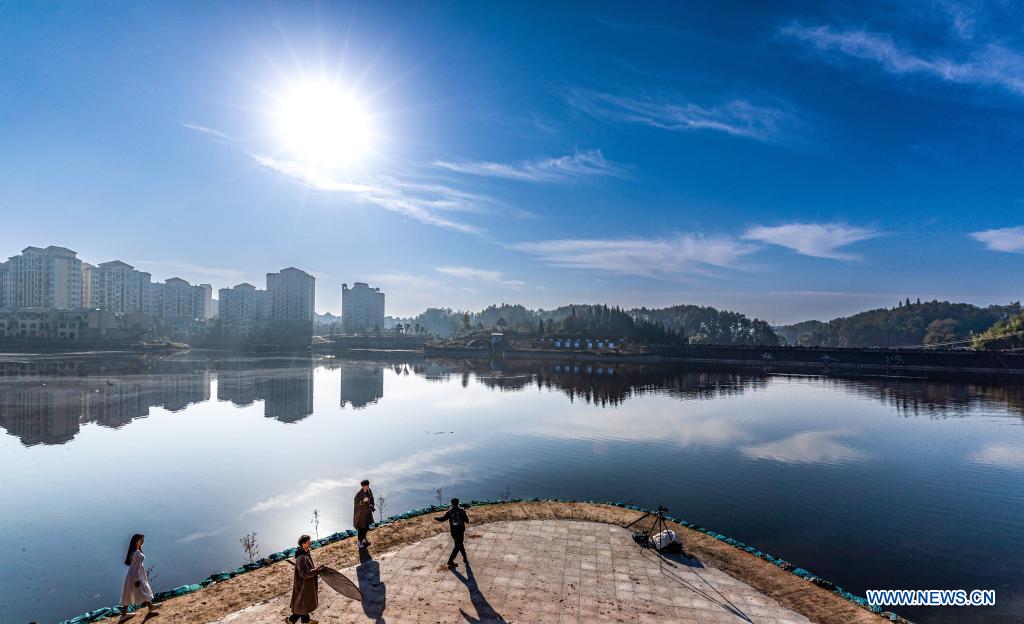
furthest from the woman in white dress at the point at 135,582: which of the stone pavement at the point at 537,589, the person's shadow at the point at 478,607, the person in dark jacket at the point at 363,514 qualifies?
the person's shadow at the point at 478,607

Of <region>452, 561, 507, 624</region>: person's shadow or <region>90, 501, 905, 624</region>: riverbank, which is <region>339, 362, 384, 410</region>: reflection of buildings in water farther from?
<region>452, 561, 507, 624</region>: person's shadow

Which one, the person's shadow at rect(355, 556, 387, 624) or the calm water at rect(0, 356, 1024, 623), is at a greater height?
the person's shadow at rect(355, 556, 387, 624)

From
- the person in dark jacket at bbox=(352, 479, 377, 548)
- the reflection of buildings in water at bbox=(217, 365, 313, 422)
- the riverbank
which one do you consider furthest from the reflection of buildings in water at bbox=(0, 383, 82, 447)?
the person in dark jacket at bbox=(352, 479, 377, 548)

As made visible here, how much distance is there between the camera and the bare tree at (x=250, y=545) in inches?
750

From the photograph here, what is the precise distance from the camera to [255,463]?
3312 cm

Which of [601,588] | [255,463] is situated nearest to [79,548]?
[255,463]

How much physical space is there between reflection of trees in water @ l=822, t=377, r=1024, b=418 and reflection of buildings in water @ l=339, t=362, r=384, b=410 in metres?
66.3

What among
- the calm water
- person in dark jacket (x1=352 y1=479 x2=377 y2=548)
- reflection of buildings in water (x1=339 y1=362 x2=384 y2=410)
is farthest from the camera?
reflection of buildings in water (x1=339 y1=362 x2=384 y2=410)

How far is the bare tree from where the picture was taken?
19.1 m

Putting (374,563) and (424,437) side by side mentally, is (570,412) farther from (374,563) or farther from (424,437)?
(374,563)

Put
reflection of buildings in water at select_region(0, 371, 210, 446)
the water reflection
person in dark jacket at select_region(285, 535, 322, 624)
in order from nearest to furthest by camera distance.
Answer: person in dark jacket at select_region(285, 535, 322, 624)
the water reflection
reflection of buildings in water at select_region(0, 371, 210, 446)

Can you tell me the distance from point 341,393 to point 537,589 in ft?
219

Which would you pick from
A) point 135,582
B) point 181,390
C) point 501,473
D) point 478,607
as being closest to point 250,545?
point 135,582

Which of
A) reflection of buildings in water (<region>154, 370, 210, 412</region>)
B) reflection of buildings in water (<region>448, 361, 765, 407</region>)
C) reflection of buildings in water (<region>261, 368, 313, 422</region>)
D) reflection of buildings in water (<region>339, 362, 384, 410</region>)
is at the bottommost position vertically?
reflection of buildings in water (<region>448, 361, 765, 407</region>)
